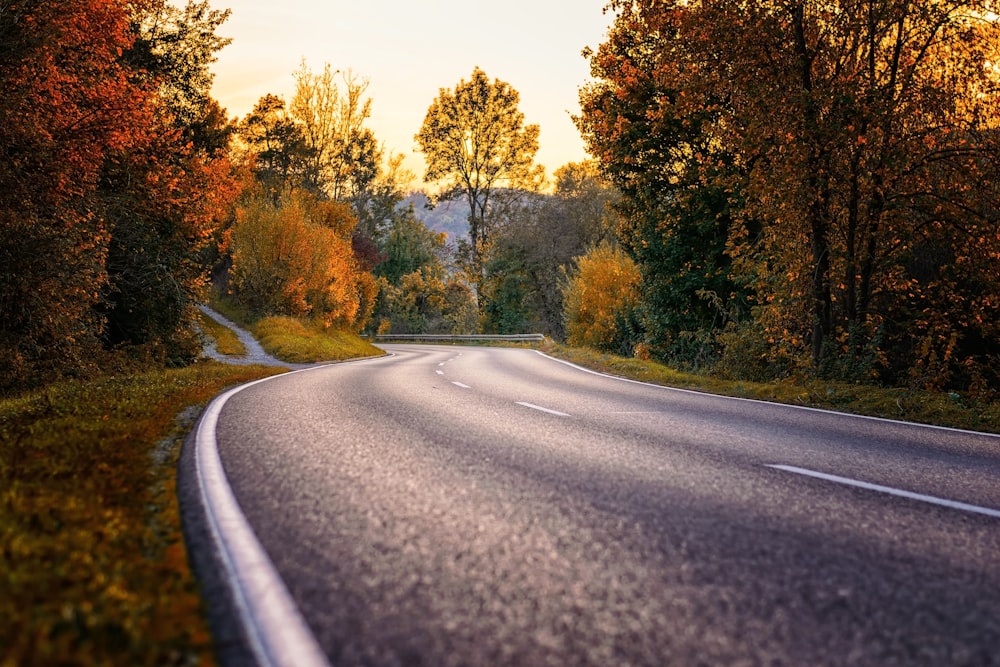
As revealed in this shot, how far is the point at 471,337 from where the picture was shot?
5100cm

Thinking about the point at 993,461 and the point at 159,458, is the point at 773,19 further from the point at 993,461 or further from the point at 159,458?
the point at 159,458

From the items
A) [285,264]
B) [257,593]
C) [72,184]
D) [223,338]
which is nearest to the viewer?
[257,593]

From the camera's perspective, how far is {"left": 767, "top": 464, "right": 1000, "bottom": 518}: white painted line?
15.9ft

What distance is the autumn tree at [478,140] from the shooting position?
1930 inches

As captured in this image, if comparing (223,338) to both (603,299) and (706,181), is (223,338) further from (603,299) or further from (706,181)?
(706,181)

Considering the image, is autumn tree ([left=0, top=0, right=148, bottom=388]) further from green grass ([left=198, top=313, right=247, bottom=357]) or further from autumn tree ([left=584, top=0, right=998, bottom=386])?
green grass ([left=198, top=313, right=247, bottom=357])

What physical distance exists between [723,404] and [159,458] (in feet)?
27.4

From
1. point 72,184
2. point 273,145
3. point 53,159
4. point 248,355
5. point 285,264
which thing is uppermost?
point 273,145

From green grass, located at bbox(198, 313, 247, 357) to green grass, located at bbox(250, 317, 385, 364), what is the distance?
106 centimetres

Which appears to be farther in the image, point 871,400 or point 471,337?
point 471,337

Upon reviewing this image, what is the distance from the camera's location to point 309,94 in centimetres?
4116

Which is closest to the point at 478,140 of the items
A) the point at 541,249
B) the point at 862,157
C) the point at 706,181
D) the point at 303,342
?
the point at 541,249

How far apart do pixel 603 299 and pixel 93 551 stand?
103ft

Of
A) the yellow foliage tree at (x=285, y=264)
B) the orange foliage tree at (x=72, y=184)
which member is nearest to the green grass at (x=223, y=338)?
the yellow foliage tree at (x=285, y=264)
